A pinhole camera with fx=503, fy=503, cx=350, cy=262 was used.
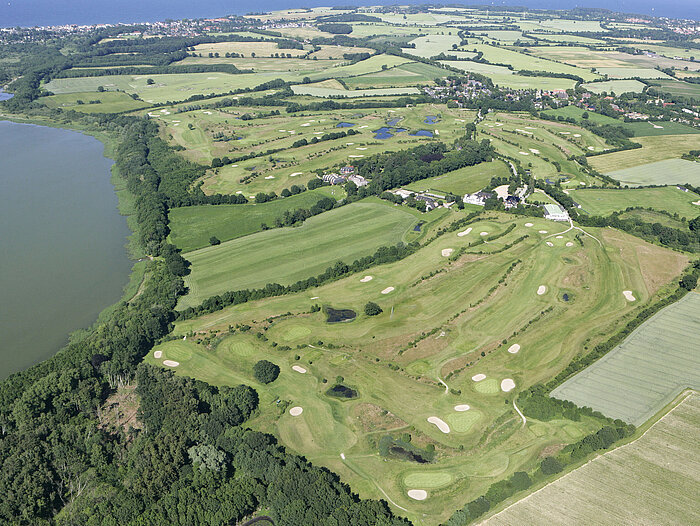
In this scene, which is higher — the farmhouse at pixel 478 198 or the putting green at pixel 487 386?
the farmhouse at pixel 478 198

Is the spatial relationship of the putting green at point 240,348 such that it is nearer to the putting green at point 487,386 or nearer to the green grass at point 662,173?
the putting green at point 487,386

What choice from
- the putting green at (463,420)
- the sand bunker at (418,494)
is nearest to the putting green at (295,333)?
the putting green at (463,420)

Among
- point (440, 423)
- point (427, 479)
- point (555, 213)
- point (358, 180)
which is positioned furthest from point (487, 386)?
point (358, 180)

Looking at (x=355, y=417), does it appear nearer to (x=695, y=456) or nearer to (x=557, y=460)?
(x=557, y=460)

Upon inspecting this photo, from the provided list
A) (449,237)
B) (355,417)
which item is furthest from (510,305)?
(355,417)

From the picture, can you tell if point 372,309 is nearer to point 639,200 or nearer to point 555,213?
point 555,213

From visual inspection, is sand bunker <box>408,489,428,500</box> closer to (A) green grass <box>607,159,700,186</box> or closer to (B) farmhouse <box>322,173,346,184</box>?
(B) farmhouse <box>322,173,346,184</box>
